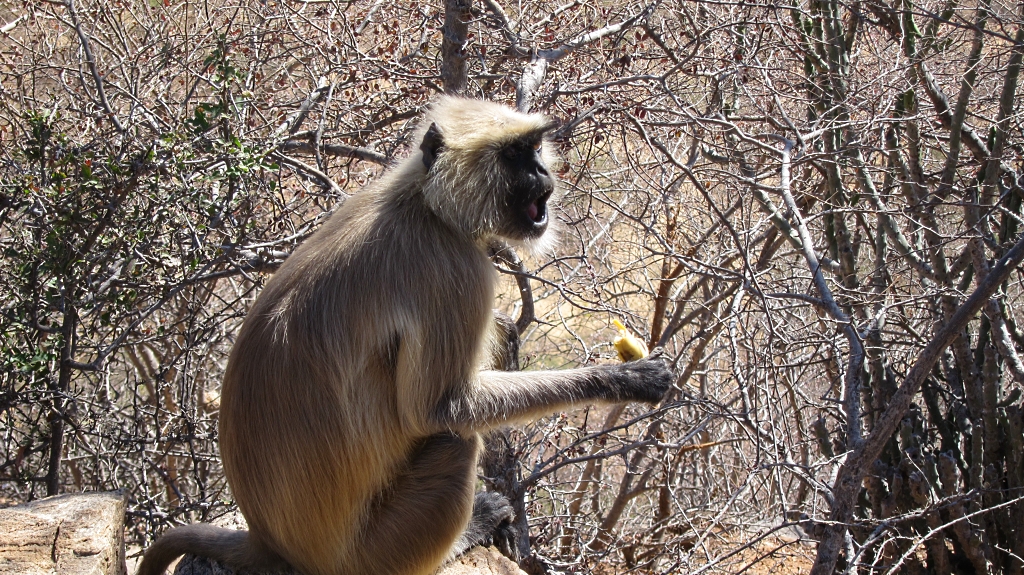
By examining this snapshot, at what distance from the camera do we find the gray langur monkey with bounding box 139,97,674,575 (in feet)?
9.25

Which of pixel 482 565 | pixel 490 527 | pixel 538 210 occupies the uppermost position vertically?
pixel 538 210

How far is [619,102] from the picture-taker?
4.53 metres

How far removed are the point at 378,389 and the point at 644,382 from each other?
3.36 feet

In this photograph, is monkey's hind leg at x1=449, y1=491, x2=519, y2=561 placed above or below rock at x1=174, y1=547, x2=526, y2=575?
above

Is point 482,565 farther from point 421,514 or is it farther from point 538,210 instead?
point 538,210

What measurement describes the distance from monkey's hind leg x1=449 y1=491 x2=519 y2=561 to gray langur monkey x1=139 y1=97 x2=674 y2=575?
25 centimetres

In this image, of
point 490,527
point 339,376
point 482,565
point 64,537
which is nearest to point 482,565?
point 482,565

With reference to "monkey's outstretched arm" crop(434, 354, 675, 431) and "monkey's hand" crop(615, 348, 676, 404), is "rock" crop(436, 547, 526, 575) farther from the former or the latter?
"monkey's hand" crop(615, 348, 676, 404)

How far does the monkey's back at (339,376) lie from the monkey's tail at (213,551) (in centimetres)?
8

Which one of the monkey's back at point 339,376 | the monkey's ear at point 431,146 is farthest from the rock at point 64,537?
the monkey's ear at point 431,146

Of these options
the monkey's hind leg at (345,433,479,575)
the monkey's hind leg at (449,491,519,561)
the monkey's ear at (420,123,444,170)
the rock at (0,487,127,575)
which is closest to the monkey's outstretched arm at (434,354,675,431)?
the monkey's hind leg at (345,433,479,575)

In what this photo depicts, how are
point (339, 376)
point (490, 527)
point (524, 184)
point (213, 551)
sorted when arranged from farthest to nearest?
point (490, 527)
point (524, 184)
point (213, 551)
point (339, 376)

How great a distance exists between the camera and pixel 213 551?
304 centimetres

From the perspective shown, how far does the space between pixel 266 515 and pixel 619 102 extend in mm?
2811
